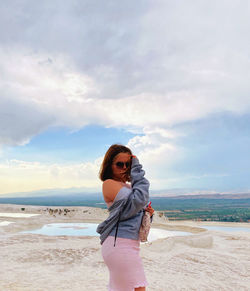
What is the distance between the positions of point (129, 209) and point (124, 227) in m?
0.17

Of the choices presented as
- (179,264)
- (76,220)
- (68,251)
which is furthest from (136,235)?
(76,220)

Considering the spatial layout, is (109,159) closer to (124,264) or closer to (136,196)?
(136,196)

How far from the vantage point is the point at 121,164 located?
2.82 m

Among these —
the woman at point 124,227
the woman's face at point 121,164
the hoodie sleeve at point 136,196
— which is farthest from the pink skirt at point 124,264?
the woman's face at point 121,164

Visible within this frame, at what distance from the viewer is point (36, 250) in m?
10.6

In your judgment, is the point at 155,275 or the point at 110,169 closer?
the point at 110,169

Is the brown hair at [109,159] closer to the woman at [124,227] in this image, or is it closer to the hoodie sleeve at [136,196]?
the woman at [124,227]

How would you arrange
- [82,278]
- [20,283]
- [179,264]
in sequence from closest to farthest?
[20,283] < [82,278] < [179,264]

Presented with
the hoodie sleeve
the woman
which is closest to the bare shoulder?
the woman

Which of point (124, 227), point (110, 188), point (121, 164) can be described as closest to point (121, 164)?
point (121, 164)

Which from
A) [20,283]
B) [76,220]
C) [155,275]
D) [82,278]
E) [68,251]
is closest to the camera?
[20,283]

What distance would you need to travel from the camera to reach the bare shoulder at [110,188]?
2656mm

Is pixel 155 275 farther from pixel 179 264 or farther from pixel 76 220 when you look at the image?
pixel 76 220

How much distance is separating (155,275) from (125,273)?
19.3ft
